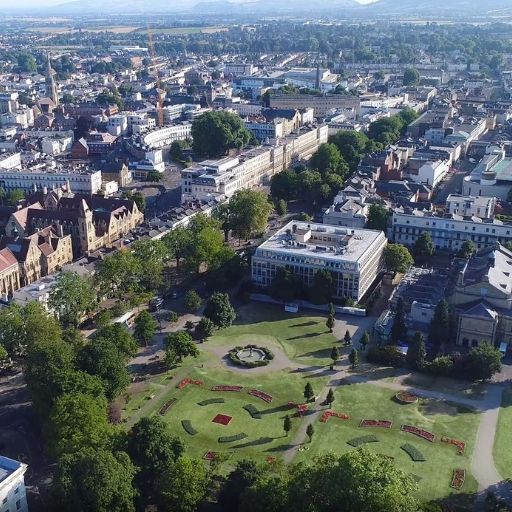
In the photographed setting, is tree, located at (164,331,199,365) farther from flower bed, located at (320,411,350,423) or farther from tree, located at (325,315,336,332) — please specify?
tree, located at (325,315,336,332)

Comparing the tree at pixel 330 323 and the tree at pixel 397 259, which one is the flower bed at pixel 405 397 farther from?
the tree at pixel 397 259

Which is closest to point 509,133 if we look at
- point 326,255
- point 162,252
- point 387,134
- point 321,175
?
point 387,134

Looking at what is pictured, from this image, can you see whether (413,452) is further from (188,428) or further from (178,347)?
(178,347)

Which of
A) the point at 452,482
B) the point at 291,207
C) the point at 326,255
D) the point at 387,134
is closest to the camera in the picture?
the point at 452,482

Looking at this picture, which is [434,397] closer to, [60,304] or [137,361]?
[137,361]

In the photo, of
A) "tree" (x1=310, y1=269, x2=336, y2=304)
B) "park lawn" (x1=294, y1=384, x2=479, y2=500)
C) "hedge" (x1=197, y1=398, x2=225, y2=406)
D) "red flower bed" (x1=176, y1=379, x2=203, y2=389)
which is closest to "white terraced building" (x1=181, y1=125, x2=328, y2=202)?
"tree" (x1=310, y1=269, x2=336, y2=304)

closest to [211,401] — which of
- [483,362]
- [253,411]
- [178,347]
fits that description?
[253,411]
